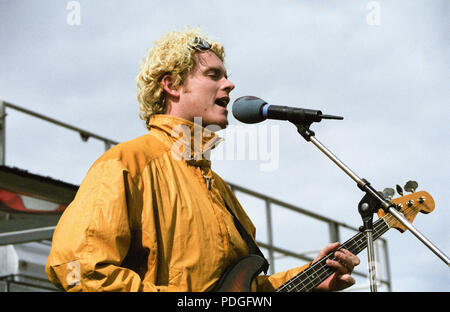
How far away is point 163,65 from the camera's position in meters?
3.49

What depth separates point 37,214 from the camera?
21.5 ft

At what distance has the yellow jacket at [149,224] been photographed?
8.44 feet

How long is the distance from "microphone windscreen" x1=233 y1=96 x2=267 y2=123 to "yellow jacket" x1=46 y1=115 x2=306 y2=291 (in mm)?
219

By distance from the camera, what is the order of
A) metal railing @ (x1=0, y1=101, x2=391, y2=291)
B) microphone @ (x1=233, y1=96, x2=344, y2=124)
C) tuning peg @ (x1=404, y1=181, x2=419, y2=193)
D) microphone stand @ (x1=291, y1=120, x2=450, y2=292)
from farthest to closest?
metal railing @ (x1=0, y1=101, x2=391, y2=291) → tuning peg @ (x1=404, y1=181, x2=419, y2=193) → microphone @ (x1=233, y1=96, x2=344, y2=124) → microphone stand @ (x1=291, y1=120, x2=450, y2=292)

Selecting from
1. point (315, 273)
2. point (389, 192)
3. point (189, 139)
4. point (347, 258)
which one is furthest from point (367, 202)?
point (189, 139)

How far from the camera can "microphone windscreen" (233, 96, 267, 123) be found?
10.0 feet

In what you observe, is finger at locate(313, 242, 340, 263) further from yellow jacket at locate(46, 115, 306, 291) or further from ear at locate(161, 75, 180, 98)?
ear at locate(161, 75, 180, 98)

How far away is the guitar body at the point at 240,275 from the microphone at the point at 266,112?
0.63m

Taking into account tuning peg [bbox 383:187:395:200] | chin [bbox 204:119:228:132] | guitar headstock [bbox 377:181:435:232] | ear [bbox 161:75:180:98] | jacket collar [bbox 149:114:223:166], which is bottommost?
tuning peg [bbox 383:187:395:200]

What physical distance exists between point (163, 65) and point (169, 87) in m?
0.12

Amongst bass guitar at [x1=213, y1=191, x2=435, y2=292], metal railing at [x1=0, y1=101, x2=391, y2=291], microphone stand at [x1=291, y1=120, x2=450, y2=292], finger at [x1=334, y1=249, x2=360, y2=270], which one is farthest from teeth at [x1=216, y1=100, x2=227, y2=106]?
metal railing at [x1=0, y1=101, x2=391, y2=291]

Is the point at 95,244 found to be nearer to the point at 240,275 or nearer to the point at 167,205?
the point at 167,205

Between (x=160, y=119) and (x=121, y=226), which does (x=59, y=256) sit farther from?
(x=160, y=119)

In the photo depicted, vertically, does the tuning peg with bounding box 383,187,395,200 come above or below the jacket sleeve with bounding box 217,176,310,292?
above
